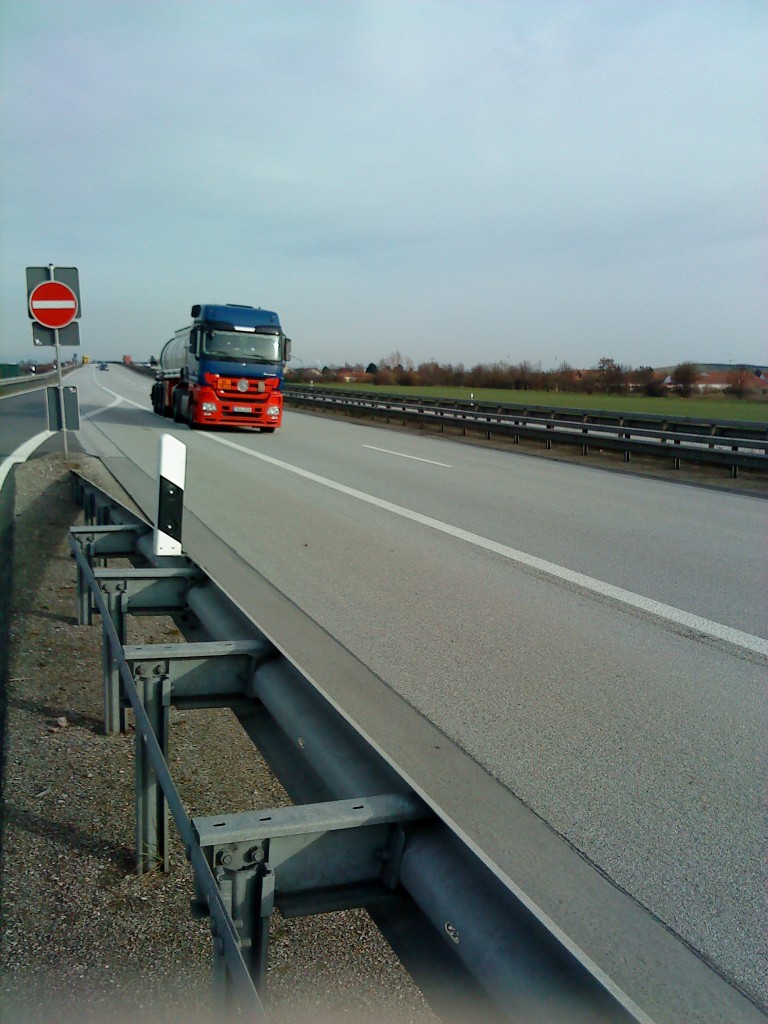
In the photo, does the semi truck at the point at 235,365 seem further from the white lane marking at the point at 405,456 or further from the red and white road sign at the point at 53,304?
the red and white road sign at the point at 53,304

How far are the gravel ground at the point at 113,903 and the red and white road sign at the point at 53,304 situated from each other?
370 inches

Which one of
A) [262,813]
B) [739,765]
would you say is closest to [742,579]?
[739,765]

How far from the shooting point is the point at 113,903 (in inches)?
120

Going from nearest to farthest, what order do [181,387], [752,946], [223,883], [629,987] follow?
[223,883] < [629,987] < [752,946] < [181,387]

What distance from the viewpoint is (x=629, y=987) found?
255 centimetres

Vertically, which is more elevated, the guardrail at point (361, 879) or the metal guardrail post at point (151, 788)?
the guardrail at point (361, 879)

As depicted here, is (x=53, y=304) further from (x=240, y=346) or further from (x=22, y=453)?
(x=240, y=346)

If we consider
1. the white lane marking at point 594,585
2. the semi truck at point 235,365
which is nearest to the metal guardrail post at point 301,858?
the white lane marking at point 594,585

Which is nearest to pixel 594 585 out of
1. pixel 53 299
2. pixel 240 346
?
pixel 53 299

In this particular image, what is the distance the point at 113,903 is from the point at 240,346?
22462 mm

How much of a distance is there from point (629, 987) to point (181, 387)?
25.6m

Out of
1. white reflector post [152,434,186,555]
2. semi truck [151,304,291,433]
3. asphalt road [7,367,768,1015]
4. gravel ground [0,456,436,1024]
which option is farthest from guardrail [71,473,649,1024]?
semi truck [151,304,291,433]

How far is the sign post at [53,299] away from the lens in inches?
518

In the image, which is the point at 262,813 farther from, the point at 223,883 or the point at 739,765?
the point at 739,765
